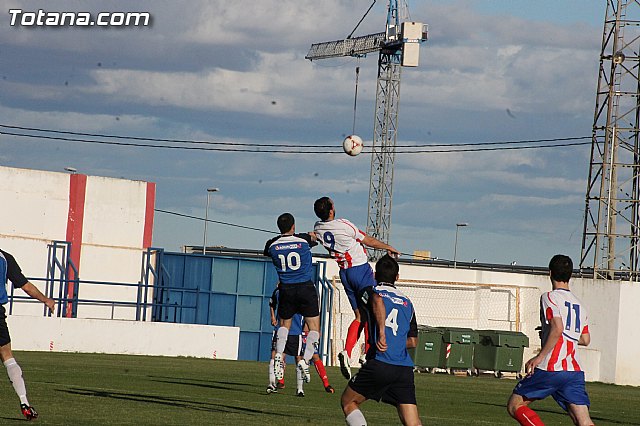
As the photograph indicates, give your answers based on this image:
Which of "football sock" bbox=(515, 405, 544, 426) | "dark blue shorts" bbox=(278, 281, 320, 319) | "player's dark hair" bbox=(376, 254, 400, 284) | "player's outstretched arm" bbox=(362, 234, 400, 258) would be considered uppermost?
"player's outstretched arm" bbox=(362, 234, 400, 258)

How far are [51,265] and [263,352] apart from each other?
27.5ft

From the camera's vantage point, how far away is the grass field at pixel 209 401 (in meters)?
13.1

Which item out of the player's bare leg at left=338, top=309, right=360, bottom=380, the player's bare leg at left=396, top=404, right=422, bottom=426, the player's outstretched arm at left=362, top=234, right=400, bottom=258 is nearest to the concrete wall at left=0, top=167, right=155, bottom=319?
the player's bare leg at left=338, top=309, right=360, bottom=380

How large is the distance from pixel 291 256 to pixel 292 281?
0.43 metres

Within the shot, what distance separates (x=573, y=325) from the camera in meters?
10.6

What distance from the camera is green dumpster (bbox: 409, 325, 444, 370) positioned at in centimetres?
3562

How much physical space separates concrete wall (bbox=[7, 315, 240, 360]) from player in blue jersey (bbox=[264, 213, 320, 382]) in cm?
1735

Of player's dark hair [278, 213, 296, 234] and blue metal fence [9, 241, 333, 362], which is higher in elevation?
player's dark hair [278, 213, 296, 234]

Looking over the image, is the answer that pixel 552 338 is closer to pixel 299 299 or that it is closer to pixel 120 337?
pixel 299 299

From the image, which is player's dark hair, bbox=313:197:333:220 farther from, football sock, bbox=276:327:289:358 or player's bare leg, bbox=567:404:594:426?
player's bare leg, bbox=567:404:594:426

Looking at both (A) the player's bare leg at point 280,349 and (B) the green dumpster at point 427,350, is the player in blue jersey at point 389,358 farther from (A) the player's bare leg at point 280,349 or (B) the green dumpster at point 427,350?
(B) the green dumpster at point 427,350

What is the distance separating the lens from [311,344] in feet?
54.6

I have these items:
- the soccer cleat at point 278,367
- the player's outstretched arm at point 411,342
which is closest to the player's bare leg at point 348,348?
the soccer cleat at point 278,367

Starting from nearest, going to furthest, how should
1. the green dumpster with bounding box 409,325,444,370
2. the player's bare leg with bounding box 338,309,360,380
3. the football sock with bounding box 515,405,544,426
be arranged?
the football sock with bounding box 515,405,544,426
the player's bare leg with bounding box 338,309,360,380
the green dumpster with bounding box 409,325,444,370
